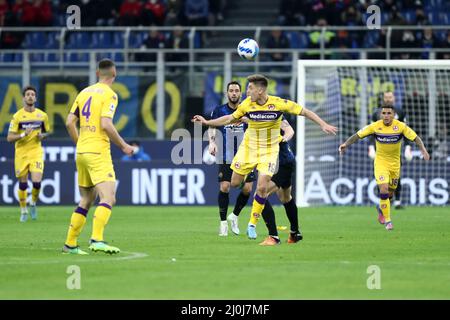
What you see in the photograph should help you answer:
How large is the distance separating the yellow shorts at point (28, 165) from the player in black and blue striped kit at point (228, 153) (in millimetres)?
4983

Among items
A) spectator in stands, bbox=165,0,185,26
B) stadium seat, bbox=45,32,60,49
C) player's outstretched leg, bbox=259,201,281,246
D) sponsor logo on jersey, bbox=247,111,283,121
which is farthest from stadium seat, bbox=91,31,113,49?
player's outstretched leg, bbox=259,201,281,246

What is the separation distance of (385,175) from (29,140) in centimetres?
723

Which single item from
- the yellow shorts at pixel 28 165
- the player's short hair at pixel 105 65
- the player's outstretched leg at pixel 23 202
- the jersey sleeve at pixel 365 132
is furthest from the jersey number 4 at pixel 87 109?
the yellow shorts at pixel 28 165

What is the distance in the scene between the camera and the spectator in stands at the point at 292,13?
1212 inches

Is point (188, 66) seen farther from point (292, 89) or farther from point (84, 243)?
point (84, 243)

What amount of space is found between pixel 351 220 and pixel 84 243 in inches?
288

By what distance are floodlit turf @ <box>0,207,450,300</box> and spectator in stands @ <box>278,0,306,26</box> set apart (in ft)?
37.2

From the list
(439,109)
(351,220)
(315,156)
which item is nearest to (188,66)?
(315,156)

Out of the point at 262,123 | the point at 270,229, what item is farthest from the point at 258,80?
the point at 270,229

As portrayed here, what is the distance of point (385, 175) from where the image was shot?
19344 millimetres

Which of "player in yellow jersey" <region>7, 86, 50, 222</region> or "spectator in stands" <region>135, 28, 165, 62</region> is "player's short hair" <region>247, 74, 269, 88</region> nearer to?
"player in yellow jersey" <region>7, 86, 50, 222</region>

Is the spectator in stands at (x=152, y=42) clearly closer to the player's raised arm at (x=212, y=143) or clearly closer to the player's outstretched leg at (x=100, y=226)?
the player's raised arm at (x=212, y=143)

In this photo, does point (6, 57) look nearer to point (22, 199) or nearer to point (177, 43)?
point (177, 43)

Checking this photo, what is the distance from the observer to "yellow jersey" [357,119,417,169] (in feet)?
63.7
